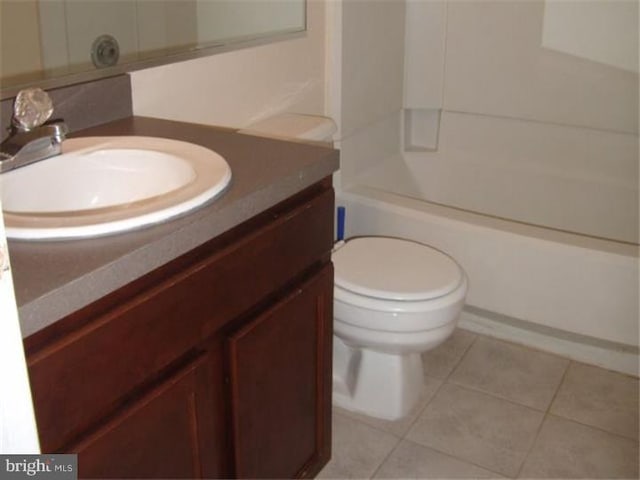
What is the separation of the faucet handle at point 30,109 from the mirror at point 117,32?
0.17m

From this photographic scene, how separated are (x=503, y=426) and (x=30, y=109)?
1447 millimetres

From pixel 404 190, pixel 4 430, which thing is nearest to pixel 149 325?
pixel 4 430

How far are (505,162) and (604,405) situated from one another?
1077 millimetres

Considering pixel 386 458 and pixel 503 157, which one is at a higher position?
pixel 503 157

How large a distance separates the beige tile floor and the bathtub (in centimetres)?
8

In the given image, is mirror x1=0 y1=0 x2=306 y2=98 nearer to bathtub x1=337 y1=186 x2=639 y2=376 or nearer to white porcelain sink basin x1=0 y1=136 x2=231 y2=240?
white porcelain sink basin x1=0 y1=136 x2=231 y2=240

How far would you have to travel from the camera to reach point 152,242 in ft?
3.20

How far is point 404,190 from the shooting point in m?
2.87

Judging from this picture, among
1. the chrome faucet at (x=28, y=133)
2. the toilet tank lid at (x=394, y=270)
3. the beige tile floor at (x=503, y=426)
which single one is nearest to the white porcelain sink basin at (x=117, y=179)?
the chrome faucet at (x=28, y=133)

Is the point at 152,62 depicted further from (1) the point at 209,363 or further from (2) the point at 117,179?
(1) the point at 209,363

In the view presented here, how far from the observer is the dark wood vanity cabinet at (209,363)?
3.04 ft

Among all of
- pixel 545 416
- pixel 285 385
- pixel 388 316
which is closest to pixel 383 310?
pixel 388 316

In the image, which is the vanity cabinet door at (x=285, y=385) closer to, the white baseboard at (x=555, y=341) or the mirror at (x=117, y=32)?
the mirror at (x=117, y=32)

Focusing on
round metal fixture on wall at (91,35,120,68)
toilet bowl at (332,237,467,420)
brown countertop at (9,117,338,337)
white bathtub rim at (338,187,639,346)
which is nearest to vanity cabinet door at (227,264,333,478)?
brown countertop at (9,117,338,337)
